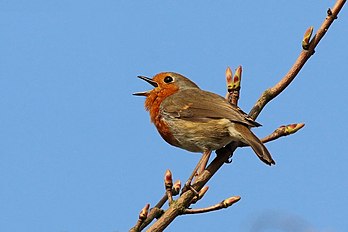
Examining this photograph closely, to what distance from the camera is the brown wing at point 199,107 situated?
5304 millimetres

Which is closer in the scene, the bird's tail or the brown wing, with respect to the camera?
the bird's tail

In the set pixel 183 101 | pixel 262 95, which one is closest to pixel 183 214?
pixel 262 95

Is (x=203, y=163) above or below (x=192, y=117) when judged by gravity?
below

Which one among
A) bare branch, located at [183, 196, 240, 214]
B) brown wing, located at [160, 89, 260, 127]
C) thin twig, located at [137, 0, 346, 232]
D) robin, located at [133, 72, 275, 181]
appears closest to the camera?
thin twig, located at [137, 0, 346, 232]

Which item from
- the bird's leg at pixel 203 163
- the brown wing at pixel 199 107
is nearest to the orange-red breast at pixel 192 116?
the brown wing at pixel 199 107

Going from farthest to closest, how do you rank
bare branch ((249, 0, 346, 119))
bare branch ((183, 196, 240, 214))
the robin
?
the robin → bare branch ((249, 0, 346, 119)) → bare branch ((183, 196, 240, 214))

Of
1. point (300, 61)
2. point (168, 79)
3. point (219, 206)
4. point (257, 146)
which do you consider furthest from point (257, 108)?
point (168, 79)

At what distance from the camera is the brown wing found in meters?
5.30

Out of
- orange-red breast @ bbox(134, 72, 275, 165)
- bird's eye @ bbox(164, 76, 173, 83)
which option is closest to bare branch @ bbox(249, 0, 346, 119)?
orange-red breast @ bbox(134, 72, 275, 165)

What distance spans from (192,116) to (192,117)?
2 centimetres

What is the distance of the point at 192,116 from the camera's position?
5.91 m

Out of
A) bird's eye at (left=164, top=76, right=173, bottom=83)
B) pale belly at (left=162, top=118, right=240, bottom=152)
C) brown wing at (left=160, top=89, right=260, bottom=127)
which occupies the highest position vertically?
bird's eye at (left=164, top=76, right=173, bottom=83)

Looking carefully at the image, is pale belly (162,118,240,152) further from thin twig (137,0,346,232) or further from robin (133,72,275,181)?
thin twig (137,0,346,232)

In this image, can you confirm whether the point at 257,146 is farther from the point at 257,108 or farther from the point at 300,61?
Answer: the point at 300,61
